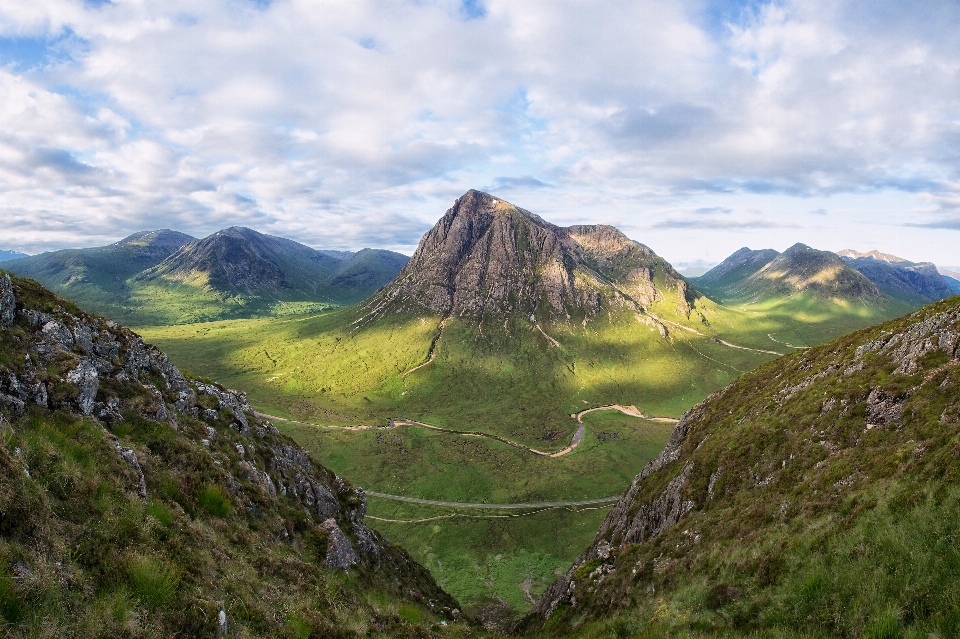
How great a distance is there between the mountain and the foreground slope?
15.0 metres

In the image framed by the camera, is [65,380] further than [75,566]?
Yes

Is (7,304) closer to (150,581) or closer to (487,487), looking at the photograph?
(150,581)

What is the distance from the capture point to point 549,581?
290 feet

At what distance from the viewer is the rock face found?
70.0ft

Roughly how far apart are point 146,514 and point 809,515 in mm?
36669

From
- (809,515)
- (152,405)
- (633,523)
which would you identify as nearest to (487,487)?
(633,523)

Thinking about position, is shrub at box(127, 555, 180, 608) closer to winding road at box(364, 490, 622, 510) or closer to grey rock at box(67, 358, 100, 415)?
grey rock at box(67, 358, 100, 415)

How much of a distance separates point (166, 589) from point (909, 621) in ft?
84.3

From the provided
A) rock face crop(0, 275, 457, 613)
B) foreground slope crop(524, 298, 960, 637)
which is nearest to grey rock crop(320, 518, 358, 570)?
rock face crop(0, 275, 457, 613)

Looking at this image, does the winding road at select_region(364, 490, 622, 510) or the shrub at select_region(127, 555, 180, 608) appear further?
the winding road at select_region(364, 490, 622, 510)

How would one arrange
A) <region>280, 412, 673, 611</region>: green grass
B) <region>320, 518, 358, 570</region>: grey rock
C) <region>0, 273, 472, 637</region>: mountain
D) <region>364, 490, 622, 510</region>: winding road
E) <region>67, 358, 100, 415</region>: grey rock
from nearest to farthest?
<region>0, 273, 472, 637</region>: mountain → <region>67, 358, 100, 415</region>: grey rock → <region>320, 518, 358, 570</region>: grey rock → <region>280, 412, 673, 611</region>: green grass → <region>364, 490, 622, 510</region>: winding road

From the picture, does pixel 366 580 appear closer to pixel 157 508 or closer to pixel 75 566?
pixel 157 508

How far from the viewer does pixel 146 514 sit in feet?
54.5

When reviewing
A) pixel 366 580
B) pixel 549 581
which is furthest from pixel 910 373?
pixel 549 581
